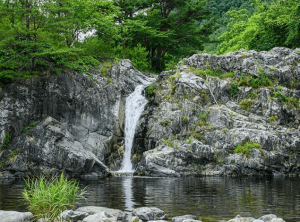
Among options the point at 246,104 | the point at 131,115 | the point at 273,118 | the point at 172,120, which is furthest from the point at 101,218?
the point at 246,104

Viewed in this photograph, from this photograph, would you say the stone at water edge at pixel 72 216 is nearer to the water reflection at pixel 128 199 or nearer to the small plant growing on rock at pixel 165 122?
the water reflection at pixel 128 199

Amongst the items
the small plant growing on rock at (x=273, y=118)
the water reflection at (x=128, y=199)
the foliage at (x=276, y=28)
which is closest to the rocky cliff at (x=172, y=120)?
the small plant growing on rock at (x=273, y=118)

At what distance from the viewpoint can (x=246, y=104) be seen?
25.7 metres

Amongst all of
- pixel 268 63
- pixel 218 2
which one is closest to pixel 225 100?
pixel 268 63

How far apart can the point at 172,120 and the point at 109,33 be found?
1036cm

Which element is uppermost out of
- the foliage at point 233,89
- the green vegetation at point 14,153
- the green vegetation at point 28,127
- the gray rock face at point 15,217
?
the foliage at point 233,89

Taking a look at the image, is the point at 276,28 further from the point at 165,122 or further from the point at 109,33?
the point at 165,122

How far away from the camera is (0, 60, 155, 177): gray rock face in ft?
70.9

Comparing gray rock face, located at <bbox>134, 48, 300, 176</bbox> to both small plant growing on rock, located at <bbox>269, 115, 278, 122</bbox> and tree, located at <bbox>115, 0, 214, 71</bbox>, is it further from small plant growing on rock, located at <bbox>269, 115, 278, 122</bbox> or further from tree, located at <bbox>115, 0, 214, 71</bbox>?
tree, located at <bbox>115, 0, 214, 71</bbox>

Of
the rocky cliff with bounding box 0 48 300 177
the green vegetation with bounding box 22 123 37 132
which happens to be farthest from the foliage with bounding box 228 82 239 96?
the green vegetation with bounding box 22 123 37 132

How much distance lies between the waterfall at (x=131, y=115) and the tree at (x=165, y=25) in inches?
353

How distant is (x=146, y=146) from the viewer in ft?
80.0

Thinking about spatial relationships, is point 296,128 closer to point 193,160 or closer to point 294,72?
point 294,72

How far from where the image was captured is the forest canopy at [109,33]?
2377cm
